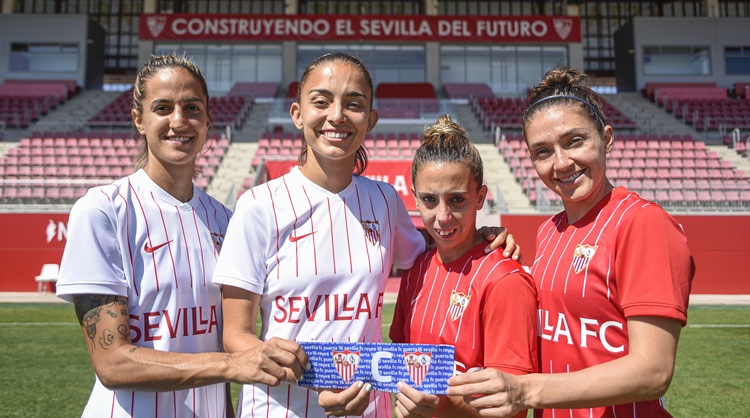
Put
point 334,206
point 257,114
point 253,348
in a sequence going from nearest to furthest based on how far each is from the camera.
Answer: point 253,348 → point 334,206 → point 257,114

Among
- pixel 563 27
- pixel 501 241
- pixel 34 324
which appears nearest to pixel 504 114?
pixel 563 27

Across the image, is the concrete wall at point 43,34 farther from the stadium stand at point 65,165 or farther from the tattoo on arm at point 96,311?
the tattoo on arm at point 96,311

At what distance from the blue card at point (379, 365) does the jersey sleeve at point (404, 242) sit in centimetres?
78

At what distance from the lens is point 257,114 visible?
78.2ft

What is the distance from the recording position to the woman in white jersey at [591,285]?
1.46 metres

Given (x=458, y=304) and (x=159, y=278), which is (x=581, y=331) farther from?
(x=159, y=278)

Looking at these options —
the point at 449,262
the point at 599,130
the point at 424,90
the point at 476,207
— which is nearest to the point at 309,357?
the point at 449,262

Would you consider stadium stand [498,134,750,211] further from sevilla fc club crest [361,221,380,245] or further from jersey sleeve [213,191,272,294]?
jersey sleeve [213,191,272,294]

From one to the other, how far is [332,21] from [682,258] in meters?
25.6

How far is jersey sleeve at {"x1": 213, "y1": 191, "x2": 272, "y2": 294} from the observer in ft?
6.15

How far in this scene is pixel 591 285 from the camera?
1715 millimetres

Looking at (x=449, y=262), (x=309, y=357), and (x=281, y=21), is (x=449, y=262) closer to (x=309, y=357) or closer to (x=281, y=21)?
(x=309, y=357)

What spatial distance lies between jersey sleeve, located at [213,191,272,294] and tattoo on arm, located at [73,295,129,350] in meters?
0.34

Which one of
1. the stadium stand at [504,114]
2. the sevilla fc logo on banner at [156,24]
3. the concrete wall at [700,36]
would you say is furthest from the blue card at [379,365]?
the concrete wall at [700,36]
